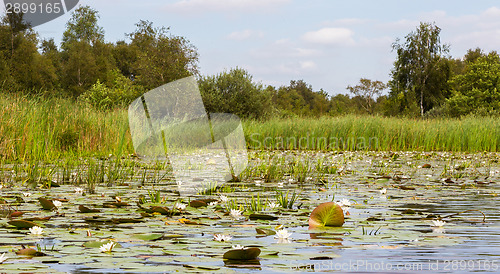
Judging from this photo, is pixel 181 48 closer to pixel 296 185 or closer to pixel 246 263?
pixel 296 185

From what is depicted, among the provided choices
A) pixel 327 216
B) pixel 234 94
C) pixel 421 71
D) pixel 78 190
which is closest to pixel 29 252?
pixel 327 216

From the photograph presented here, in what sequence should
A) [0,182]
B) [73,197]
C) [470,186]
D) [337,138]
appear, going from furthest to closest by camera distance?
[337,138], [470,186], [0,182], [73,197]

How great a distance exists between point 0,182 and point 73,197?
1612mm

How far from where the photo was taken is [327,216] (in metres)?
3.51

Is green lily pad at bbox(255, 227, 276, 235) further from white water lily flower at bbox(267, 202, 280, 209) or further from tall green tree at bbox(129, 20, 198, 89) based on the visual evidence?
tall green tree at bbox(129, 20, 198, 89)

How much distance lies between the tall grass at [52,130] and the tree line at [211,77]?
889 cm

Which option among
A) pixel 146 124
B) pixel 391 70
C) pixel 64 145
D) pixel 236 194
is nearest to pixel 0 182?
pixel 236 194

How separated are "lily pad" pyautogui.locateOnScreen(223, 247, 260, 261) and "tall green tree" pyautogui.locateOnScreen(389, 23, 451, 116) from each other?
46.8 metres

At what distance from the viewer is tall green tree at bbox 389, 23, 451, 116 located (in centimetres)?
4706

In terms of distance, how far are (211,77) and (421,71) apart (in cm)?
2630

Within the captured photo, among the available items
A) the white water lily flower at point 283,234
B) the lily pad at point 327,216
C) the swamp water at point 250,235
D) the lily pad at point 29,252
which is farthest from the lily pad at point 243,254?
the lily pad at point 327,216

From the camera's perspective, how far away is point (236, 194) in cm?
562

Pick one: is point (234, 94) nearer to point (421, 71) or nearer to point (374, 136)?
point (374, 136)

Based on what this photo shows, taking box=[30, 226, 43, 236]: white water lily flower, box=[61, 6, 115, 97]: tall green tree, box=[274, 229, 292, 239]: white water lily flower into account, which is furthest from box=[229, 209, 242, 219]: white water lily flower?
box=[61, 6, 115, 97]: tall green tree
